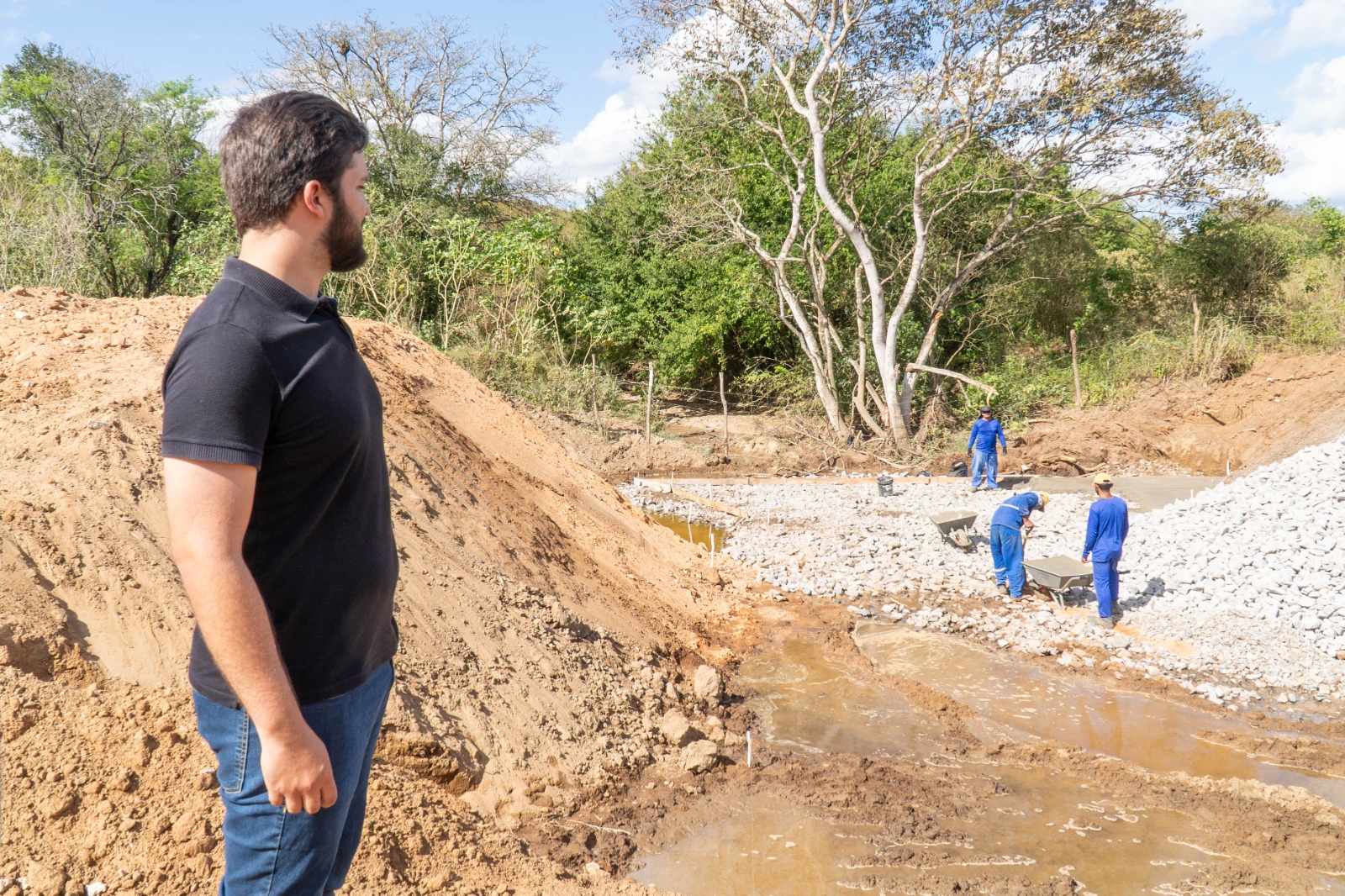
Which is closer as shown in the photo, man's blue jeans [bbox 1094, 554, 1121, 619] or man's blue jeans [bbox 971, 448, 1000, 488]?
man's blue jeans [bbox 1094, 554, 1121, 619]

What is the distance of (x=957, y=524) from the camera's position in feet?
31.3

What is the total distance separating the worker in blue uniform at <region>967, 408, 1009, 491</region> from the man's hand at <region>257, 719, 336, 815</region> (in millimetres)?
12611

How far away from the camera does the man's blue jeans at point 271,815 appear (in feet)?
4.98

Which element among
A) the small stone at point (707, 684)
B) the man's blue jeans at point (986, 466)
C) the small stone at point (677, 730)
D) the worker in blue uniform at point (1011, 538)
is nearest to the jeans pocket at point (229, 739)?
the small stone at point (677, 730)

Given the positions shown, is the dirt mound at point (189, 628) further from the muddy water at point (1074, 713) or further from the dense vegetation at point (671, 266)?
the dense vegetation at point (671, 266)

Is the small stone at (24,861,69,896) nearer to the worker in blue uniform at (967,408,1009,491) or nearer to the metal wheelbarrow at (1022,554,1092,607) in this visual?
the metal wheelbarrow at (1022,554,1092,607)

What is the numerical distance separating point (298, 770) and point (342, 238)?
1.01m

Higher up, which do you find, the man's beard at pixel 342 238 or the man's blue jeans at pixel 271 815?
the man's beard at pixel 342 238

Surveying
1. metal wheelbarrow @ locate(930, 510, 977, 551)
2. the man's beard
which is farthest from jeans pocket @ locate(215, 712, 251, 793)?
metal wheelbarrow @ locate(930, 510, 977, 551)

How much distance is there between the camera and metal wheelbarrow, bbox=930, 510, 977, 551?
31.3 feet

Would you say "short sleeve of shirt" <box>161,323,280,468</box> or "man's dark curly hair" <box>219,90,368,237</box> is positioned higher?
"man's dark curly hair" <box>219,90,368,237</box>

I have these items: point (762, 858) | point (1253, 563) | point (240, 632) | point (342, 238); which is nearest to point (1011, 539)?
point (1253, 563)

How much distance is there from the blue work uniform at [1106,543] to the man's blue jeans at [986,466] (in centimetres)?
564

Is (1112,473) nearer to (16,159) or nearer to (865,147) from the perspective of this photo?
(865,147)
